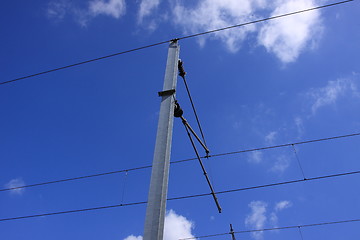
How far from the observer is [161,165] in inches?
215

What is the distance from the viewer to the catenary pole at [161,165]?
4.80 m

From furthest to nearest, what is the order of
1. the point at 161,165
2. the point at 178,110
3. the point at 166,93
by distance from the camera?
1. the point at 178,110
2. the point at 166,93
3. the point at 161,165

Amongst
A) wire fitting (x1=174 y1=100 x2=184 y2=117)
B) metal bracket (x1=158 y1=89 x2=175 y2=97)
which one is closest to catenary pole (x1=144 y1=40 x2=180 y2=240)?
metal bracket (x1=158 y1=89 x2=175 y2=97)

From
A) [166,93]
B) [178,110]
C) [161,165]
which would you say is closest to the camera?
[161,165]

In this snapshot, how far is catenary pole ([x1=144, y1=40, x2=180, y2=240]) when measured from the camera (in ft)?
15.8

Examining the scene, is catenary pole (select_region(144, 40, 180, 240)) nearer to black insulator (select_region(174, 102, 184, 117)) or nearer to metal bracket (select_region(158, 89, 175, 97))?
metal bracket (select_region(158, 89, 175, 97))

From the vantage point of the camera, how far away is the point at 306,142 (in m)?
10.4

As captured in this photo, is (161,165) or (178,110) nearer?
(161,165)

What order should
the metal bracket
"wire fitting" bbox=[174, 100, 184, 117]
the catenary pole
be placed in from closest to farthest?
the catenary pole, the metal bracket, "wire fitting" bbox=[174, 100, 184, 117]

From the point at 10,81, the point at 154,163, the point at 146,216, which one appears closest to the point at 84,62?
the point at 10,81

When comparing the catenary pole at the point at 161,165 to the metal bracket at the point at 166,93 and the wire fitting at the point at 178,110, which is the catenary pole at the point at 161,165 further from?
the wire fitting at the point at 178,110

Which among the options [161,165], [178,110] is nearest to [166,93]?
[178,110]

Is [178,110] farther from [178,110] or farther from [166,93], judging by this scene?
[166,93]

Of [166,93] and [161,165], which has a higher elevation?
[166,93]
